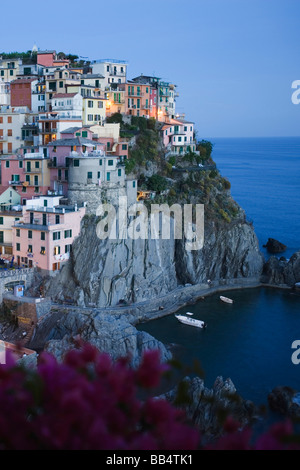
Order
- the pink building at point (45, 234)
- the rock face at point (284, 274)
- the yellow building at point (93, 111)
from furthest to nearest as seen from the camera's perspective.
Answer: the rock face at point (284, 274), the yellow building at point (93, 111), the pink building at point (45, 234)

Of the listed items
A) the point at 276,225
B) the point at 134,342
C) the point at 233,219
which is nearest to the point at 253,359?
the point at 134,342

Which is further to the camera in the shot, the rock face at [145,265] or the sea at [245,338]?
the rock face at [145,265]

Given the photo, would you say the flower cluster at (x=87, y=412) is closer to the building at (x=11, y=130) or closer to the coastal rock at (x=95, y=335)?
the coastal rock at (x=95, y=335)

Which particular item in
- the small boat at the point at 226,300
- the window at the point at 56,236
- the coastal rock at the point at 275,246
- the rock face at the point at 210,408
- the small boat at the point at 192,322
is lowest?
the small boat at the point at 192,322

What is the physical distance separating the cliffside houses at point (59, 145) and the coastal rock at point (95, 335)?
4358 millimetres

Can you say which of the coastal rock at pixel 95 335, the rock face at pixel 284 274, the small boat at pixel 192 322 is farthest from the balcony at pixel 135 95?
the coastal rock at pixel 95 335

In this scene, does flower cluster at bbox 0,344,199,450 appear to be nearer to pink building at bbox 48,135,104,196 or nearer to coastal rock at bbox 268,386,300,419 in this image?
coastal rock at bbox 268,386,300,419

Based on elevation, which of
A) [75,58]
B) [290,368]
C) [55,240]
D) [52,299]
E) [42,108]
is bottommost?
[290,368]

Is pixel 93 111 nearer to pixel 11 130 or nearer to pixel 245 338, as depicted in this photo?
pixel 11 130

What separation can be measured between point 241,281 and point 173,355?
47.7 ft

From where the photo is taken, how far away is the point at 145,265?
36.7 m

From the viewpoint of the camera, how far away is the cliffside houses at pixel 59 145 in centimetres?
3399

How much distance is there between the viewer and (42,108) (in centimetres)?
4366
